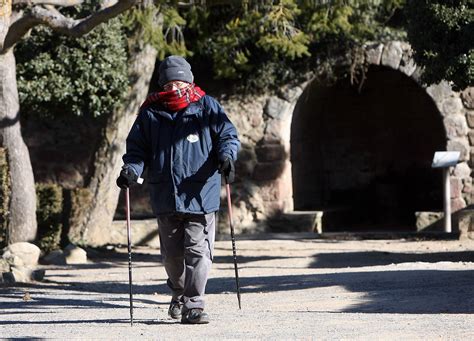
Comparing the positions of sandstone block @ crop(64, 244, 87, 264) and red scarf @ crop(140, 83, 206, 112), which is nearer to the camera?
red scarf @ crop(140, 83, 206, 112)

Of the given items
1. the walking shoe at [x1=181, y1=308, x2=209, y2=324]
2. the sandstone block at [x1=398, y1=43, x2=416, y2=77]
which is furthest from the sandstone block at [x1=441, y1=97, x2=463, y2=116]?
the walking shoe at [x1=181, y1=308, x2=209, y2=324]

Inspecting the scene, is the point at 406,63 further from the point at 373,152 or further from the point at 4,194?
the point at 4,194

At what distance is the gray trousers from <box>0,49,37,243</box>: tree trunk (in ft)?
21.2

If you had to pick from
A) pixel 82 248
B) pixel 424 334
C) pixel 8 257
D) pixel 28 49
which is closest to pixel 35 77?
pixel 28 49

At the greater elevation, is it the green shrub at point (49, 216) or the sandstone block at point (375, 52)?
the sandstone block at point (375, 52)

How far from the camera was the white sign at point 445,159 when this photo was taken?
643 inches

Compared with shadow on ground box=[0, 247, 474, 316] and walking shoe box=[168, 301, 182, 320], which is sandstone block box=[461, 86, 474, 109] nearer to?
shadow on ground box=[0, 247, 474, 316]

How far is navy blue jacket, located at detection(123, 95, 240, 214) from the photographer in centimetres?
747

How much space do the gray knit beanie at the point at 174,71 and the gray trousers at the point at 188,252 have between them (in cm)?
93

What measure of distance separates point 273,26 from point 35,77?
12.3 ft

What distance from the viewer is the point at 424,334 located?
21.1 ft

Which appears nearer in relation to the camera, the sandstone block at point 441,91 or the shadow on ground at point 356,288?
the shadow on ground at point 356,288

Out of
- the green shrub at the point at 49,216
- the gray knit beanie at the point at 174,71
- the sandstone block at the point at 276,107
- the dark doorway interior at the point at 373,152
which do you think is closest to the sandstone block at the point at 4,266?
the green shrub at the point at 49,216

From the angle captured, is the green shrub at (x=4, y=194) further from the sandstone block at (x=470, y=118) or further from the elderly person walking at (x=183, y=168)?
the sandstone block at (x=470, y=118)
